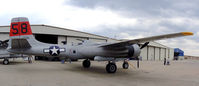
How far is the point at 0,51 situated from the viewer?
54.1 feet

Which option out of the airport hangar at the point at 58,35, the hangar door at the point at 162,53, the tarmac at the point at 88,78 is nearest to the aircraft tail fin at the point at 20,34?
the tarmac at the point at 88,78

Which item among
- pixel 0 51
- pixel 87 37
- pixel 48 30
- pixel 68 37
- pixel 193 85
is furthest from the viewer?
pixel 87 37

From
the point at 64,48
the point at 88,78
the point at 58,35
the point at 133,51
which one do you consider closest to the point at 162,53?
the point at 58,35

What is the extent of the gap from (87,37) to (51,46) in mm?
20713

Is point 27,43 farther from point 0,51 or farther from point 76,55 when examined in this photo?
point 0,51

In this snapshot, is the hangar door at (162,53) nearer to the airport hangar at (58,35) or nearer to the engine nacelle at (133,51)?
the airport hangar at (58,35)

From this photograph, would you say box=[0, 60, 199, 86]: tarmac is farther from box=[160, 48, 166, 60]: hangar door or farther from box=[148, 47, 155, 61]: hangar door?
box=[160, 48, 166, 60]: hangar door

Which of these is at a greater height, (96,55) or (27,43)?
(27,43)

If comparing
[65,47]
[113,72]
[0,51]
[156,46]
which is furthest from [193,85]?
[156,46]

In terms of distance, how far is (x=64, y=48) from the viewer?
37.3ft

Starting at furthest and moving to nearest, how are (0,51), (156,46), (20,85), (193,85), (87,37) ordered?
(156,46)
(87,37)
(0,51)
(193,85)
(20,85)

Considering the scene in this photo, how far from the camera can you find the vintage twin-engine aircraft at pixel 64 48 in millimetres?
10312

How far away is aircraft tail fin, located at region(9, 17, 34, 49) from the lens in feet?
32.9

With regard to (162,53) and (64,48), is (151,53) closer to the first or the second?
(162,53)
